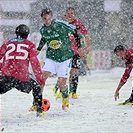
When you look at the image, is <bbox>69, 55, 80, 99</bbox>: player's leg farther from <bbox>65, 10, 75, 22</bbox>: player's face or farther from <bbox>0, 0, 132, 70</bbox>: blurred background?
<bbox>0, 0, 132, 70</bbox>: blurred background

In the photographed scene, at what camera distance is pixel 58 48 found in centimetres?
884

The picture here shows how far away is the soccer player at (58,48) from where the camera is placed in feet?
28.6

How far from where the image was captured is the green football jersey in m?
8.70

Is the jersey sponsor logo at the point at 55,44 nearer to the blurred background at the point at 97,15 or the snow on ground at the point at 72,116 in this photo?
the snow on ground at the point at 72,116

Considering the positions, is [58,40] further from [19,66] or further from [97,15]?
[97,15]

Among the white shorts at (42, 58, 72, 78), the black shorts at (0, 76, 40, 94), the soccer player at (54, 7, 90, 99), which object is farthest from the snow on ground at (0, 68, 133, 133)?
the white shorts at (42, 58, 72, 78)

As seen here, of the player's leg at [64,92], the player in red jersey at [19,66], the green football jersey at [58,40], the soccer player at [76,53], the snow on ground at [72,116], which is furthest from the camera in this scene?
the soccer player at [76,53]

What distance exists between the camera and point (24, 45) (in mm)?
7473

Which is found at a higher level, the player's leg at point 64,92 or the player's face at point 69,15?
the player's face at point 69,15

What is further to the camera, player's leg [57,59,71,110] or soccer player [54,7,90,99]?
soccer player [54,7,90,99]

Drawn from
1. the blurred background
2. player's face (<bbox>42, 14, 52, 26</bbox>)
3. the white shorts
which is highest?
player's face (<bbox>42, 14, 52, 26</bbox>)

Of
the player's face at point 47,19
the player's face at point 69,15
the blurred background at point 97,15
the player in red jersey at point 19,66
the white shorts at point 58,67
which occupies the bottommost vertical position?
the blurred background at point 97,15

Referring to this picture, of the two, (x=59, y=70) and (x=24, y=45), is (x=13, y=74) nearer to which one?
(x=24, y=45)

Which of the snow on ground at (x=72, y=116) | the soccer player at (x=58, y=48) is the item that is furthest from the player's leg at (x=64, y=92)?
the snow on ground at (x=72, y=116)
